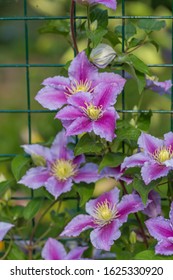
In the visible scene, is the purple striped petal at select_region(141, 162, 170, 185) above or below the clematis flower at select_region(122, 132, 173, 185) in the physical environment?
below

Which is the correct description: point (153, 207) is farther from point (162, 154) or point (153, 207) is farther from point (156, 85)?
point (156, 85)

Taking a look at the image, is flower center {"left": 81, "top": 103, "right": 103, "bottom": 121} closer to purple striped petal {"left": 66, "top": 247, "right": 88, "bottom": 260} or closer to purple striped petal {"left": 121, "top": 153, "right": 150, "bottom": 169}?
purple striped petal {"left": 121, "top": 153, "right": 150, "bottom": 169}

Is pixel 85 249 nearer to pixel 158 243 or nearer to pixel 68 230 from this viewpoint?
pixel 68 230

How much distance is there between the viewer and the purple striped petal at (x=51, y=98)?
5.55 ft

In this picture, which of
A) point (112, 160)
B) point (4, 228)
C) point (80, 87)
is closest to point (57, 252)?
point (4, 228)

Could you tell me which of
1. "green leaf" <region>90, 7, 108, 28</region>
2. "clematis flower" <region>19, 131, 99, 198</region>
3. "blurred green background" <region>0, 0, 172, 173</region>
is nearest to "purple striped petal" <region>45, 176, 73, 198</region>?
"clematis flower" <region>19, 131, 99, 198</region>

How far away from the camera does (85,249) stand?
1.84 metres

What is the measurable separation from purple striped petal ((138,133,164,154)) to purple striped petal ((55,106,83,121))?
0.12 m

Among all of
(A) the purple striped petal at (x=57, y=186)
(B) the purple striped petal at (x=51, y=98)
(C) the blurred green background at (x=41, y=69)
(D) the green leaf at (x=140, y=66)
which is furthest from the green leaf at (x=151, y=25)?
(C) the blurred green background at (x=41, y=69)

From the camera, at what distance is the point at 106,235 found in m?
1.66

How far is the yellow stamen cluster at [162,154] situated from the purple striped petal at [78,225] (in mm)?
177

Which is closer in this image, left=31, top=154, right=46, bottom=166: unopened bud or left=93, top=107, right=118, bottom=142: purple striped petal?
left=93, top=107, right=118, bottom=142: purple striped petal

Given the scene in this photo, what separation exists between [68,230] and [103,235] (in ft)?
0.25

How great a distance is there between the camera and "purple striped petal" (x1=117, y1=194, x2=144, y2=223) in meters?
1.69
